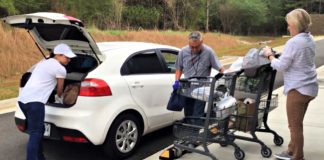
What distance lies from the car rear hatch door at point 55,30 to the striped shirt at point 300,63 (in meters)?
2.29

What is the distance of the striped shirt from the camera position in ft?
14.9

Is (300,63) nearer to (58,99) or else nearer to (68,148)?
(58,99)

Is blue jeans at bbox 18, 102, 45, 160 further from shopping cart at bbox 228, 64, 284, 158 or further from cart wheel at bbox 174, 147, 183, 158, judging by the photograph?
shopping cart at bbox 228, 64, 284, 158

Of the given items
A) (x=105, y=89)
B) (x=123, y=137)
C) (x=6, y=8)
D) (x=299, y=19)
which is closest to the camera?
(x=299, y=19)

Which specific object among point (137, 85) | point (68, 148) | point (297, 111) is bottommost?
point (68, 148)

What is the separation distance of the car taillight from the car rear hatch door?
0.41 metres

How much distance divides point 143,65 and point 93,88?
109cm

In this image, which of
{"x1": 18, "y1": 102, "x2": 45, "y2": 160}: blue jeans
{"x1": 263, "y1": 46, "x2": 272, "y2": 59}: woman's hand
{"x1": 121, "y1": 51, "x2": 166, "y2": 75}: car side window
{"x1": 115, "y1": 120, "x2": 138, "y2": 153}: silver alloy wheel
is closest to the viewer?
{"x1": 263, "y1": 46, "x2": 272, "y2": 59}: woman's hand

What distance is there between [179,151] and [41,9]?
22.4 metres

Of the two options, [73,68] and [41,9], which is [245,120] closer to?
[73,68]

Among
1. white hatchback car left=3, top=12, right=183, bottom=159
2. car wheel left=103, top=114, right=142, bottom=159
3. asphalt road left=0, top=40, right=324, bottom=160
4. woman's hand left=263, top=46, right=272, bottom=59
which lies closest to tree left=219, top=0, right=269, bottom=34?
asphalt road left=0, top=40, right=324, bottom=160

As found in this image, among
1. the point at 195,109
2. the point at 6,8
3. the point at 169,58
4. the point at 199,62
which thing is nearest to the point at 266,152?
the point at 195,109

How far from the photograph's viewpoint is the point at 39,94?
200 inches

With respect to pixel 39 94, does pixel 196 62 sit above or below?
above
